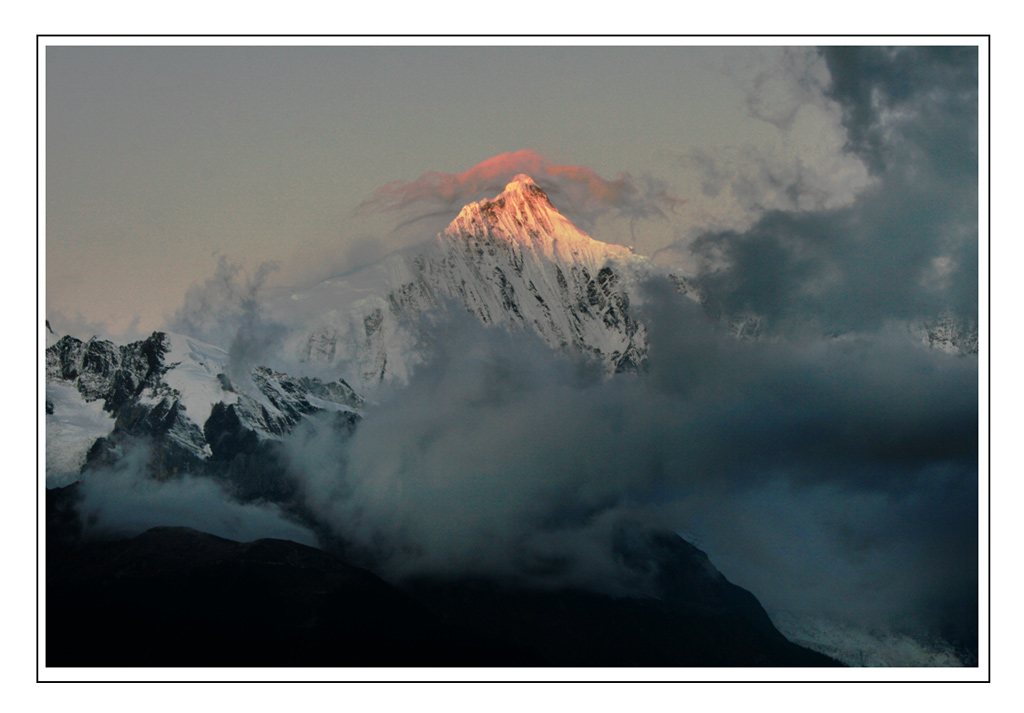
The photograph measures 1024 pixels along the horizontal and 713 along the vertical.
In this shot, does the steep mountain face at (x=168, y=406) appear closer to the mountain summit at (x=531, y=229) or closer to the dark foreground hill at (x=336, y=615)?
the dark foreground hill at (x=336, y=615)

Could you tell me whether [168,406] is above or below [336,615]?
above

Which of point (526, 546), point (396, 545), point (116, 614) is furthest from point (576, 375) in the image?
point (116, 614)

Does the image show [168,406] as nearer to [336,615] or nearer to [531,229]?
[336,615]

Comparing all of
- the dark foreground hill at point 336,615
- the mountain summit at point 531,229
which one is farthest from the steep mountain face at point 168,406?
the mountain summit at point 531,229

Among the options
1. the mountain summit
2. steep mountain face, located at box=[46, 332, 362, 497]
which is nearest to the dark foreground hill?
steep mountain face, located at box=[46, 332, 362, 497]

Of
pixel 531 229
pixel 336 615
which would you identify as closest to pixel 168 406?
pixel 336 615

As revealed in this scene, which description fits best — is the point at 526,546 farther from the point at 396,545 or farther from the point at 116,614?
the point at 116,614
